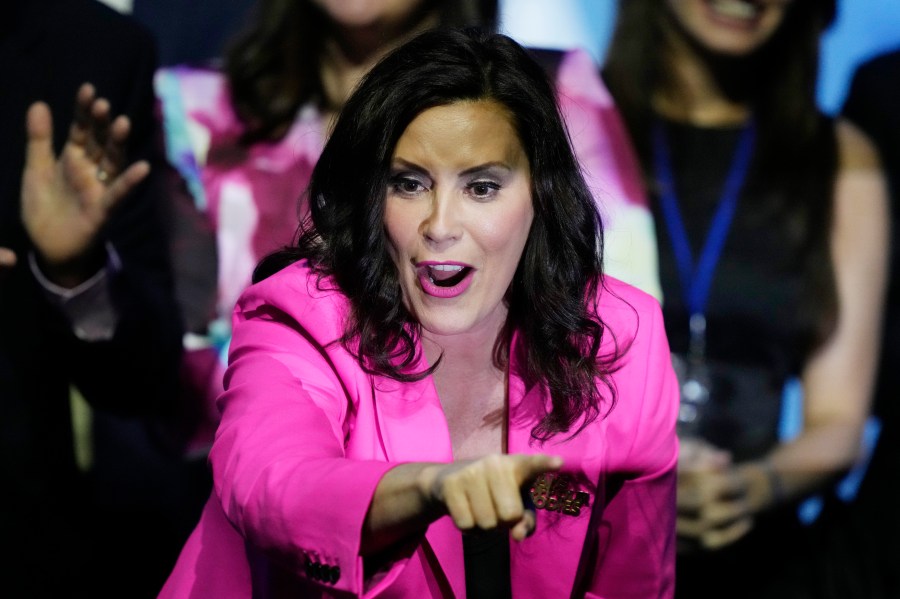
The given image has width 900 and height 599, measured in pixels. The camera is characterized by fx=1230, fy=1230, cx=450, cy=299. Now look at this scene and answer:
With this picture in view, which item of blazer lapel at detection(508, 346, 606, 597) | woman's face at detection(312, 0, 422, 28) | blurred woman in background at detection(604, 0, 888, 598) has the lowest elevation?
blurred woman in background at detection(604, 0, 888, 598)

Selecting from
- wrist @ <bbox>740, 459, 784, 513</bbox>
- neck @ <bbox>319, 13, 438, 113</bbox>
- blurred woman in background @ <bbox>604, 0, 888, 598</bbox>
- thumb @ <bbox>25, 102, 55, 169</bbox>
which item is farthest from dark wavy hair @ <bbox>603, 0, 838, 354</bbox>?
thumb @ <bbox>25, 102, 55, 169</bbox>

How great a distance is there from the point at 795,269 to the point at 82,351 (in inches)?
46.9

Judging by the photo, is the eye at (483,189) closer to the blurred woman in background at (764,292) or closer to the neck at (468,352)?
the neck at (468,352)

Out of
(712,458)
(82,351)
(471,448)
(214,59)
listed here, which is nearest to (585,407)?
(471,448)

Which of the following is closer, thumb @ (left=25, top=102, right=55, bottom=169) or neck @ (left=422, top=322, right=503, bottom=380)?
neck @ (left=422, top=322, right=503, bottom=380)

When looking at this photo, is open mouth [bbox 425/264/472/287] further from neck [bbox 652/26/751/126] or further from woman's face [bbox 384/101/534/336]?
neck [bbox 652/26/751/126]

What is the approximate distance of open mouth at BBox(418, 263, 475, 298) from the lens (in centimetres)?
131

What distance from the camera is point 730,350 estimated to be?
209 cm

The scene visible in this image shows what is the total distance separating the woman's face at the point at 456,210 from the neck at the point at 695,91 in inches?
37.2

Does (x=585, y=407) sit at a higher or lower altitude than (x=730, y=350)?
higher

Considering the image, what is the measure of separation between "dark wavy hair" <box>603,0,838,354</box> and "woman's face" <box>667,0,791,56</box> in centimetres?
1

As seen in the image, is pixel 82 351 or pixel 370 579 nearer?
pixel 370 579

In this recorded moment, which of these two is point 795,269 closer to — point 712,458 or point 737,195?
point 737,195

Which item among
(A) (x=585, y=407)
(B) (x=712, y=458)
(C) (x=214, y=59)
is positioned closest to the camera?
(A) (x=585, y=407)
